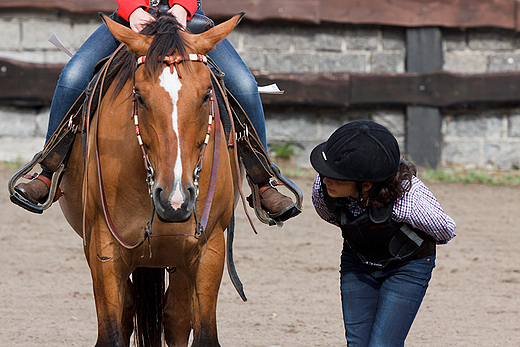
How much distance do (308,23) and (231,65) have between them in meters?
5.44

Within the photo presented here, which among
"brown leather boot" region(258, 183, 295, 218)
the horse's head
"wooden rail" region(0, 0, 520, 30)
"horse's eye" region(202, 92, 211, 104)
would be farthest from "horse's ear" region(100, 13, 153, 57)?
"wooden rail" region(0, 0, 520, 30)

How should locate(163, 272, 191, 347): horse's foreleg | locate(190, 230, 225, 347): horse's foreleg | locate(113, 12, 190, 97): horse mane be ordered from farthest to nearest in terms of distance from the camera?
locate(163, 272, 191, 347): horse's foreleg → locate(190, 230, 225, 347): horse's foreleg → locate(113, 12, 190, 97): horse mane

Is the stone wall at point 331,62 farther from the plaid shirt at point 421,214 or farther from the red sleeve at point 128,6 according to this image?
the plaid shirt at point 421,214

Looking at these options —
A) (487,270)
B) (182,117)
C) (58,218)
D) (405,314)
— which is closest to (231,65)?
(182,117)

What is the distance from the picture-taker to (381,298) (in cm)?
284

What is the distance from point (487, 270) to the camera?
226 inches

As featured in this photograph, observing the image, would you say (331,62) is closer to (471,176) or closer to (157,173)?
(471,176)

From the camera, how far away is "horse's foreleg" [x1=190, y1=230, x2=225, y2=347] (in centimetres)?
298

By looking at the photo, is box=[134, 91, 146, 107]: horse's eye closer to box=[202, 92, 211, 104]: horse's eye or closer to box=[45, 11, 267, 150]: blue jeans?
box=[202, 92, 211, 104]: horse's eye

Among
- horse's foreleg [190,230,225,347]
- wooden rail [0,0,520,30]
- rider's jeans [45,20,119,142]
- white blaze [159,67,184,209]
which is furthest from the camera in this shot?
wooden rail [0,0,520,30]

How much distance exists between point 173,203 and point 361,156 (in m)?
0.79

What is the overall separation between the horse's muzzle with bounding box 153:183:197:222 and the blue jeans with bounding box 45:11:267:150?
1.23m

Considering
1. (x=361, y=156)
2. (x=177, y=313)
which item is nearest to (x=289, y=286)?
(x=177, y=313)

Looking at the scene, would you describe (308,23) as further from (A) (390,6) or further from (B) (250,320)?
(B) (250,320)
